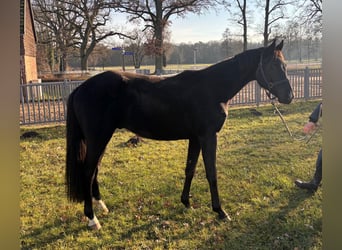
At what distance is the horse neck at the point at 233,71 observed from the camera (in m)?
2.80

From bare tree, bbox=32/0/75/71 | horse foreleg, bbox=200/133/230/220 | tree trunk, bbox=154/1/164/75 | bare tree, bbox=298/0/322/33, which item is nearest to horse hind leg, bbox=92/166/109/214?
horse foreleg, bbox=200/133/230/220

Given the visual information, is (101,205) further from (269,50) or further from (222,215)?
(269,50)

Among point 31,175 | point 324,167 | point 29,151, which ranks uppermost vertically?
point 324,167

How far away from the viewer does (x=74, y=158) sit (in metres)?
2.71

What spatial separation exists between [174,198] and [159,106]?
1154 millimetres

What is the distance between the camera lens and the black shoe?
10.7ft

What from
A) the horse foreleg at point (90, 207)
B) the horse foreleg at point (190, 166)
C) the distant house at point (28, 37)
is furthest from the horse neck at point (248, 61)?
the distant house at point (28, 37)

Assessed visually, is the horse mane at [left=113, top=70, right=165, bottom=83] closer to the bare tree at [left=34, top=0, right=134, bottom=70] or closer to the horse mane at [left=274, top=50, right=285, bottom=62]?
the bare tree at [left=34, top=0, right=134, bottom=70]

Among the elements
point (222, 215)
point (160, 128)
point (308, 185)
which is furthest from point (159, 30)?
point (308, 185)

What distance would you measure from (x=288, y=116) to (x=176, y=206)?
2597 millimetres
